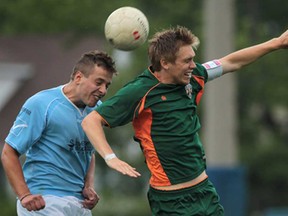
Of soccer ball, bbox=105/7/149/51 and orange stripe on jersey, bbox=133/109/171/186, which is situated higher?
soccer ball, bbox=105/7/149/51

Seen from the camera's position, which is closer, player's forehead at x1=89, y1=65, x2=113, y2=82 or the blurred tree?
player's forehead at x1=89, y1=65, x2=113, y2=82

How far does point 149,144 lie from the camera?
770cm

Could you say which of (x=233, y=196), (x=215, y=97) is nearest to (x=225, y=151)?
(x=215, y=97)

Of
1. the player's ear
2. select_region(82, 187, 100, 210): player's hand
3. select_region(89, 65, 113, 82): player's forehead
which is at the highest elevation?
the player's ear

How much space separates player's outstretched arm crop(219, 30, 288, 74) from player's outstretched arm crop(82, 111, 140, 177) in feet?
3.91

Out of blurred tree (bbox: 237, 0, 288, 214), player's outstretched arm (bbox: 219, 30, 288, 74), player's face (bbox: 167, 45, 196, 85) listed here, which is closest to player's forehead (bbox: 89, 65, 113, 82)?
player's face (bbox: 167, 45, 196, 85)

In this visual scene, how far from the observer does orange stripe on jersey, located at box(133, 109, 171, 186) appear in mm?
7680

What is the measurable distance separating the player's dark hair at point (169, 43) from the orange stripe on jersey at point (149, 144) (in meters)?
0.37

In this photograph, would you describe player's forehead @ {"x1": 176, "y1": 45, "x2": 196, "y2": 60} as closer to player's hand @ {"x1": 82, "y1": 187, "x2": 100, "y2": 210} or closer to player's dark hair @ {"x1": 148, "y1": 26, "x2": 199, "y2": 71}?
player's dark hair @ {"x1": 148, "y1": 26, "x2": 199, "y2": 71}

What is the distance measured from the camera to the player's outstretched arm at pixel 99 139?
288 inches

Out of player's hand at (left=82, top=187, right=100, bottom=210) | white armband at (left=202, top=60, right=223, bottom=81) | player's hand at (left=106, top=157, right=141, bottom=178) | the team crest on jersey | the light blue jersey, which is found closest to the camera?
player's hand at (left=106, top=157, right=141, bottom=178)

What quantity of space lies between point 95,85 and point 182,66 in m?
0.73

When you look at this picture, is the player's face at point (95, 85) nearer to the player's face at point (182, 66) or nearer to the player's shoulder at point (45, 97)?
the player's shoulder at point (45, 97)

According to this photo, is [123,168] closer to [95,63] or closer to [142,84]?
[142,84]
